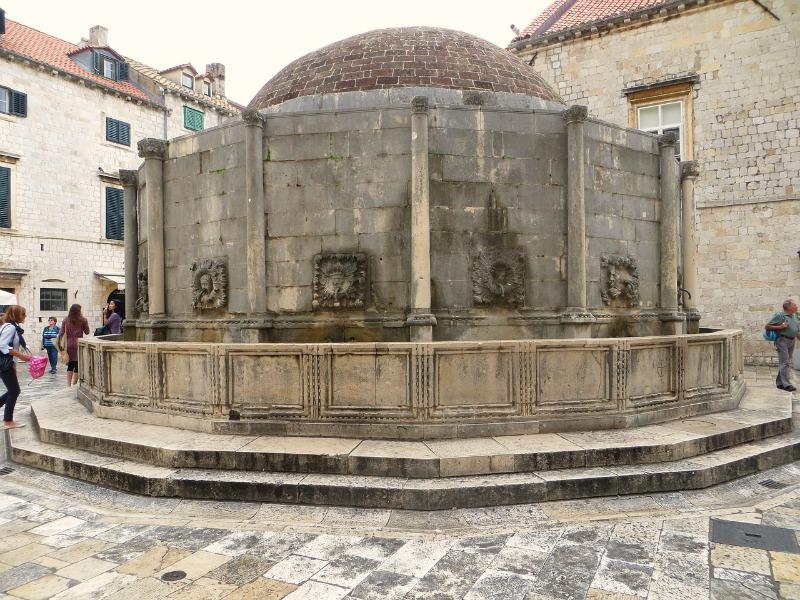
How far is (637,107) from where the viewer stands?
67.6 feet

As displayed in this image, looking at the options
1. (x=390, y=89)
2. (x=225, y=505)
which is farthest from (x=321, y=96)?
(x=225, y=505)

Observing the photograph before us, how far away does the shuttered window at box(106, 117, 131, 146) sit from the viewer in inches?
1069

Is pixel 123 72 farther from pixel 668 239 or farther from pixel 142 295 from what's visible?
pixel 668 239

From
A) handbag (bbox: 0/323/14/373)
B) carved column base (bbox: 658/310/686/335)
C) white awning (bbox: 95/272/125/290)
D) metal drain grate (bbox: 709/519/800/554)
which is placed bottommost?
metal drain grate (bbox: 709/519/800/554)

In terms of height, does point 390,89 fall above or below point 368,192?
above

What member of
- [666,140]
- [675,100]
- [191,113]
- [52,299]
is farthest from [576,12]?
[52,299]

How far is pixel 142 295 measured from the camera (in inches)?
440

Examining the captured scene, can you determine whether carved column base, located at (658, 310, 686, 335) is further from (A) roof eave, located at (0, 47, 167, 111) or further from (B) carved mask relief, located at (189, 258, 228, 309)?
(A) roof eave, located at (0, 47, 167, 111)

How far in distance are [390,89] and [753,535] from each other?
28.5 feet

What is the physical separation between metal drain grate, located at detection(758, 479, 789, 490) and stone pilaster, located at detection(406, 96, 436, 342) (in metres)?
4.31

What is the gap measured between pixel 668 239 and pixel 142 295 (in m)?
10.1

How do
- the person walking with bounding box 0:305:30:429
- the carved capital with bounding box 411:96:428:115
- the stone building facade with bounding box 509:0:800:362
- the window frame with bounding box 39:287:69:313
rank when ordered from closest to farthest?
1. the person walking with bounding box 0:305:30:429
2. the carved capital with bounding box 411:96:428:115
3. the stone building facade with bounding box 509:0:800:362
4. the window frame with bounding box 39:287:69:313

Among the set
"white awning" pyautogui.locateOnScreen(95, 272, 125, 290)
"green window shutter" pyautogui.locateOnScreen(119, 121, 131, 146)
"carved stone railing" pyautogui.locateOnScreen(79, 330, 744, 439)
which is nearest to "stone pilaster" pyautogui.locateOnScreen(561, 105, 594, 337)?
"carved stone railing" pyautogui.locateOnScreen(79, 330, 744, 439)

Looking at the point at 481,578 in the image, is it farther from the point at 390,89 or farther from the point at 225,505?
the point at 390,89
